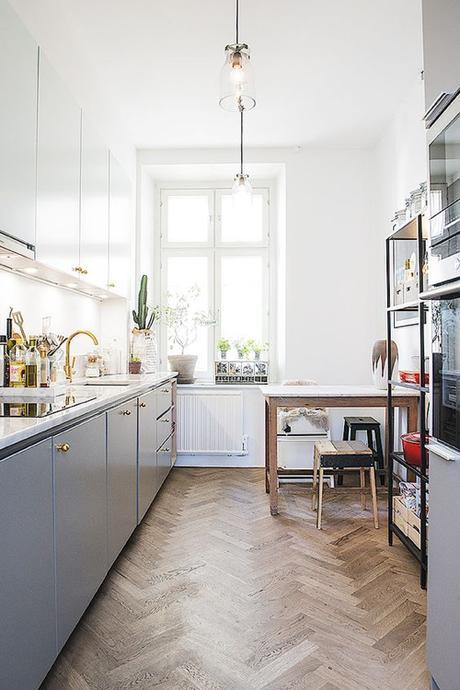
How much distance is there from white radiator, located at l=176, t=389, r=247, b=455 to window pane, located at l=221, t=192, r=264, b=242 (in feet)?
5.33

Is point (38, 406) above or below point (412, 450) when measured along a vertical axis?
above

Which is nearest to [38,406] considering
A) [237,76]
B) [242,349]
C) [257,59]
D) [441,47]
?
[237,76]

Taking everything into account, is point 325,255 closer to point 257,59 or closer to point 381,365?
point 381,365

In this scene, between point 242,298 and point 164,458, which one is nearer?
point 164,458

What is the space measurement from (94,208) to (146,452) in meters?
1.54

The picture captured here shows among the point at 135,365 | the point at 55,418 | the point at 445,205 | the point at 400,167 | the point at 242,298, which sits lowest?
the point at 55,418

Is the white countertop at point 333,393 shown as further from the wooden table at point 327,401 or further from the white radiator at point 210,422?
Result: the white radiator at point 210,422

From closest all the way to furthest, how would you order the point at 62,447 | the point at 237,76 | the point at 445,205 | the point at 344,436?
1. the point at 445,205
2. the point at 62,447
3. the point at 237,76
4. the point at 344,436

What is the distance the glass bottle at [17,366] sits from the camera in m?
2.14

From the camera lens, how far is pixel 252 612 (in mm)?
2125

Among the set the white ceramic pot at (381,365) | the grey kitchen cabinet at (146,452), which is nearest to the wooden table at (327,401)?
the white ceramic pot at (381,365)

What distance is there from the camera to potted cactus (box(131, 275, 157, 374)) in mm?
4289

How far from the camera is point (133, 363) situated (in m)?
4.14

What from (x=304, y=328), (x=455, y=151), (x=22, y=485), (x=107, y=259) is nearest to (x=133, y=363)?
(x=107, y=259)
